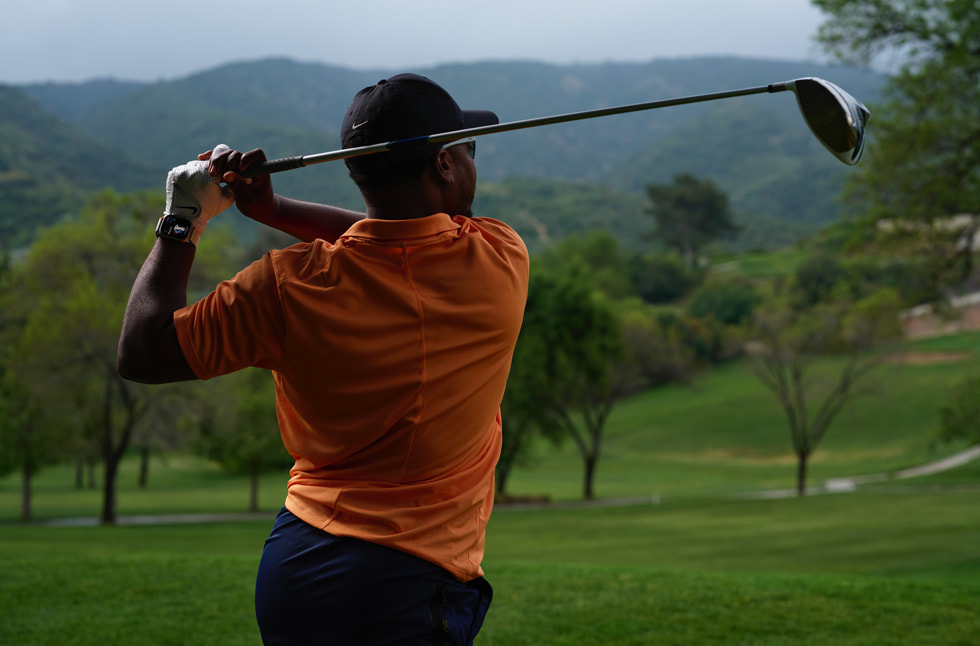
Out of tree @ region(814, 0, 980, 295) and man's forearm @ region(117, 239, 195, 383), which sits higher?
tree @ region(814, 0, 980, 295)

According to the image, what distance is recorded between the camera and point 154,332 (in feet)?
5.93

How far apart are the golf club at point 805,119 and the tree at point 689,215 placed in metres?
110

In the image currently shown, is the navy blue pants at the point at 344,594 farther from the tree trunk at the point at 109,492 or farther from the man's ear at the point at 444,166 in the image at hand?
the tree trunk at the point at 109,492

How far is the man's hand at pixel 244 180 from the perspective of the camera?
207cm

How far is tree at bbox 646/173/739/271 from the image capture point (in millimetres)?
111688

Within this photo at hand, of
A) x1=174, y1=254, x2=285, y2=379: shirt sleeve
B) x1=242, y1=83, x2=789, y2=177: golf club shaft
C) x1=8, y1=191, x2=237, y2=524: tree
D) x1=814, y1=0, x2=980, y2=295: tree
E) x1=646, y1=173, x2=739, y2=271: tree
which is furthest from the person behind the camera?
x1=646, y1=173, x2=739, y2=271: tree

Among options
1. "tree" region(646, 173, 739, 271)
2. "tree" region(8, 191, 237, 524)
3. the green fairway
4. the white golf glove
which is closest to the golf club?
the white golf glove

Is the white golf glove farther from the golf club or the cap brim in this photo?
the cap brim

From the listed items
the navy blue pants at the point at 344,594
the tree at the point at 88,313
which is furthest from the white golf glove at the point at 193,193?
the tree at the point at 88,313

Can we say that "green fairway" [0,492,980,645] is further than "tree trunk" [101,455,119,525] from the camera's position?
No

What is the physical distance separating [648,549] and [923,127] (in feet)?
32.6

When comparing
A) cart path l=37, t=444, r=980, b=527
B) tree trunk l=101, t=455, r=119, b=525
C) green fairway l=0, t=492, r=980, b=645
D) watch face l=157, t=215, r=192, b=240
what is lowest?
cart path l=37, t=444, r=980, b=527

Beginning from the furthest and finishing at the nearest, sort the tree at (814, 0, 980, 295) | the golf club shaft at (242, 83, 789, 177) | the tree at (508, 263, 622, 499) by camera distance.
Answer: the tree at (508, 263, 622, 499) → the tree at (814, 0, 980, 295) → the golf club shaft at (242, 83, 789, 177)

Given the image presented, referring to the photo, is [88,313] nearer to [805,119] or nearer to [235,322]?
[235,322]
